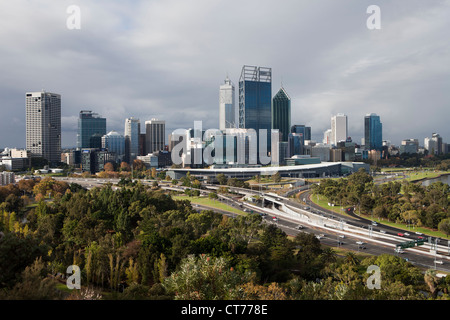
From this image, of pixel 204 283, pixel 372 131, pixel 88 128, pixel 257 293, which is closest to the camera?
pixel 204 283

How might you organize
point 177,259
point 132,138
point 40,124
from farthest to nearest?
point 132,138 → point 40,124 → point 177,259

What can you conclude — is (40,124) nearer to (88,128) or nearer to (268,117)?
(88,128)

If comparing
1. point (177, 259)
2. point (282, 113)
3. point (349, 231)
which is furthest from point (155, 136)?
point (177, 259)

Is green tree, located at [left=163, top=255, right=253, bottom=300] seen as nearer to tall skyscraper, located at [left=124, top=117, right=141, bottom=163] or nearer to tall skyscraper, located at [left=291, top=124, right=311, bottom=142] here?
tall skyscraper, located at [left=124, top=117, right=141, bottom=163]

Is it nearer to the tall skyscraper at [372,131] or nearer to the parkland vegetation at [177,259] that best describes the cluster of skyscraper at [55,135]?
the parkland vegetation at [177,259]

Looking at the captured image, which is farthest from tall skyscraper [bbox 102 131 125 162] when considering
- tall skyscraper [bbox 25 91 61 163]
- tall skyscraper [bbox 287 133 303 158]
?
tall skyscraper [bbox 287 133 303 158]

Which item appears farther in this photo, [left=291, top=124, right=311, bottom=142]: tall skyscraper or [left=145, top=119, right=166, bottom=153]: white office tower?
[left=291, top=124, right=311, bottom=142]: tall skyscraper
